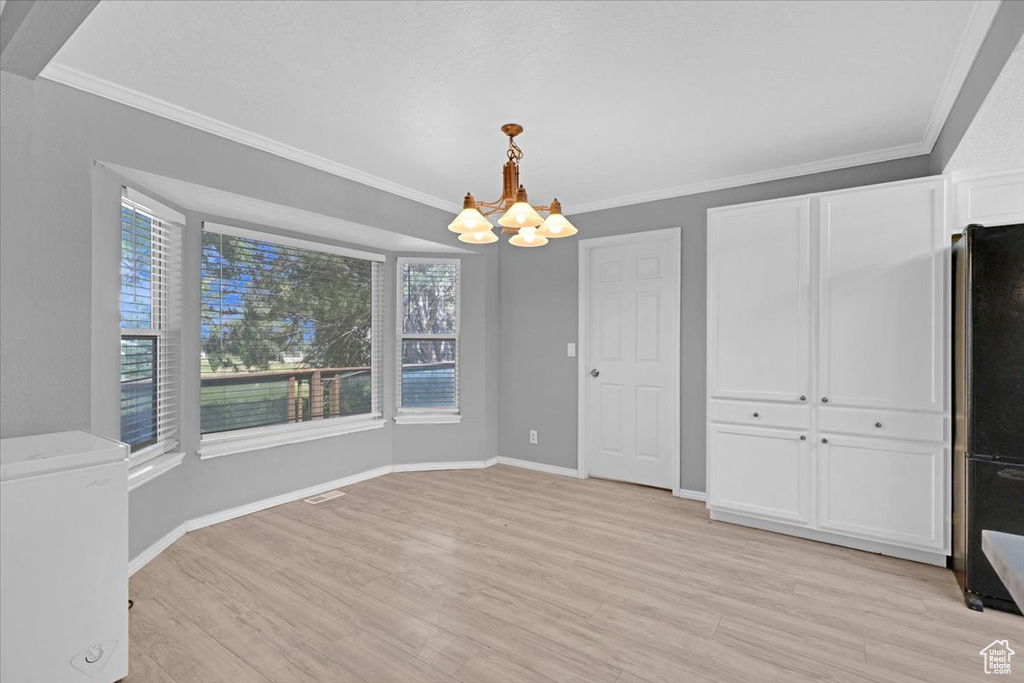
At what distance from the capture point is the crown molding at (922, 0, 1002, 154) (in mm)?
1938

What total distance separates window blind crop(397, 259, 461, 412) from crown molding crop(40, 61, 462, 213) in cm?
90

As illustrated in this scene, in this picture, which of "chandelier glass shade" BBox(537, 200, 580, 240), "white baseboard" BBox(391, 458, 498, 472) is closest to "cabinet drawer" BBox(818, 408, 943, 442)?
"chandelier glass shade" BBox(537, 200, 580, 240)

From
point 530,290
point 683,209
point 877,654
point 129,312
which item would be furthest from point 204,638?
point 683,209

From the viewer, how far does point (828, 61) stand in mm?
2332

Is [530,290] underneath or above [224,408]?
above

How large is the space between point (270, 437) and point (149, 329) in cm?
118

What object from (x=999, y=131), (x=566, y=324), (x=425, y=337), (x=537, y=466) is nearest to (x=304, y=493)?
(x=425, y=337)

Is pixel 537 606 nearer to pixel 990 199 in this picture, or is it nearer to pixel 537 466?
pixel 537 466

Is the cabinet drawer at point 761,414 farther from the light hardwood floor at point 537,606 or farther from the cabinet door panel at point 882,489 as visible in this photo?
the light hardwood floor at point 537,606

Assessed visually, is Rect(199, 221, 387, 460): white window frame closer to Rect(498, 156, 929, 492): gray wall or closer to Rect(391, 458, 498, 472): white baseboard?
Rect(391, 458, 498, 472): white baseboard

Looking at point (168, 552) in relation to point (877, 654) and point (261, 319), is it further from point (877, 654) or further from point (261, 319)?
point (877, 654)

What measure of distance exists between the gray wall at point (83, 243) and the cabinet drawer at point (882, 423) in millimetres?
3592

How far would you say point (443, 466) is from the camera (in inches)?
195

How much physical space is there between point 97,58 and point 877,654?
4.25 meters
